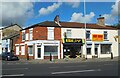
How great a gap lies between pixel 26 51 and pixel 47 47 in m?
5.30

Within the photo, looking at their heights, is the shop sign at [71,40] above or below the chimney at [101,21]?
below

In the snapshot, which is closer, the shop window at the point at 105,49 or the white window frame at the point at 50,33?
the white window frame at the point at 50,33

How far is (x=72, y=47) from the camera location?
152 ft

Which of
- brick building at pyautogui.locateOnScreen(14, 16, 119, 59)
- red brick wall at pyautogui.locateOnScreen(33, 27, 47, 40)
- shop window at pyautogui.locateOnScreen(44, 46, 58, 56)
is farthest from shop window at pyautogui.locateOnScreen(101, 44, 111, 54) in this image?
red brick wall at pyautogui.locateOnScreen(33, 27, 47, 40)

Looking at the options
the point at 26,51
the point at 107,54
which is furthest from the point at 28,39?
the point at 107,54

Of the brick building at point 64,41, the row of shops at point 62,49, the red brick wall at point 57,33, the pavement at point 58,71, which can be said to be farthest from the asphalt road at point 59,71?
the red brick wall at point 57,33

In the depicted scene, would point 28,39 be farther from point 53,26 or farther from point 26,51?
point 53,26

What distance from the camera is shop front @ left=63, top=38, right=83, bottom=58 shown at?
4519 cm

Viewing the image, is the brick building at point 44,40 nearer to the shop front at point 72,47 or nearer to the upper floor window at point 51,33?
the upper floor window at point 51,33

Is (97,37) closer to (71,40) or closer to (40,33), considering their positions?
(71,40)

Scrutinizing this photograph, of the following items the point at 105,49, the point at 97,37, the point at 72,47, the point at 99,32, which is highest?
the point at 99,32

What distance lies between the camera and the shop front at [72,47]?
148 ft

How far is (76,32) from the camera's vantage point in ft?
152

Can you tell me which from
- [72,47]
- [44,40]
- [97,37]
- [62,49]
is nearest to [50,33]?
[44,40]
